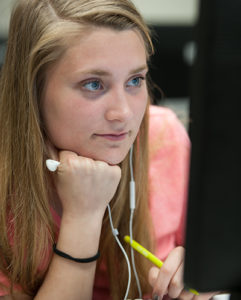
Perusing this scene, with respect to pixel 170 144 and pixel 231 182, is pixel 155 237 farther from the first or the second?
pixel 231 182

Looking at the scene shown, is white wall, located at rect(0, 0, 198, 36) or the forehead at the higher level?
the forehead

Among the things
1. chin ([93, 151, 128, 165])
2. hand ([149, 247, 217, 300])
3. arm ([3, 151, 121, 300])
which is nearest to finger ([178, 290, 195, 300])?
hand ([149, 247, 217, 300])

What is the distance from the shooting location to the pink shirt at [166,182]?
4.01ft

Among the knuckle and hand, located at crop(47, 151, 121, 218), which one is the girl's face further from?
the knuckle

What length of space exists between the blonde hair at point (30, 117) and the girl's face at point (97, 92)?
0.03 meters

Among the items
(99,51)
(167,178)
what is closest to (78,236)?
(99,51)

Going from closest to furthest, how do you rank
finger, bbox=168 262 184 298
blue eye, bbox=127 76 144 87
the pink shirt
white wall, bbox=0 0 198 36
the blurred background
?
finger, bbox=168 262 184 298
blue eye, bbox=127 76 144 87
the pink shirt
the blurred background
white wall, bbox=0 0 198 36

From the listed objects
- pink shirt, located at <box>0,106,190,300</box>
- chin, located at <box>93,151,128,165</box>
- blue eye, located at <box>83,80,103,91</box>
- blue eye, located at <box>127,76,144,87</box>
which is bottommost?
pink shirt, located at <box>0,106,190,300</box>

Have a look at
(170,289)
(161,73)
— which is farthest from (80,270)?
(161,73)

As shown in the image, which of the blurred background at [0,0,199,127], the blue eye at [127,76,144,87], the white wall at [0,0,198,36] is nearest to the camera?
the blue eye at [127,76,144,87]

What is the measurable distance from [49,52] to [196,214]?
1.65 ft

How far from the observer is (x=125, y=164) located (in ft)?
3.67

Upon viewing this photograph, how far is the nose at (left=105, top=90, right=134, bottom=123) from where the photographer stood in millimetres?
897

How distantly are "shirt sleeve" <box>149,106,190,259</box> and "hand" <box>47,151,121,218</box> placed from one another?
0.32 meters
